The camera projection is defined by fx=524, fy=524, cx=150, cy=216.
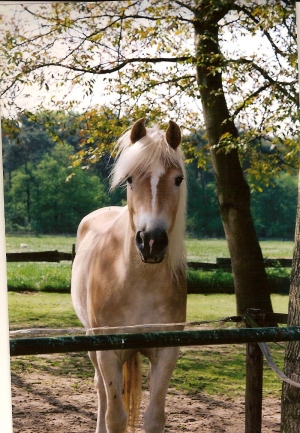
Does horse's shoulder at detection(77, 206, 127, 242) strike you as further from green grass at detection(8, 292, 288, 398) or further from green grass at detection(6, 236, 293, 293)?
green grass at detection(8, 292, 288, 398)

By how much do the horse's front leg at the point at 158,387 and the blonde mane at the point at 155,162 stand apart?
0.33 metres

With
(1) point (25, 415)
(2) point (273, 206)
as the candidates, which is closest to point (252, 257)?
(2) point (273, 206)

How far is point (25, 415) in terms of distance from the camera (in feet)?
7.50

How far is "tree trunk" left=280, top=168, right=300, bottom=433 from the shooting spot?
6.30 feet

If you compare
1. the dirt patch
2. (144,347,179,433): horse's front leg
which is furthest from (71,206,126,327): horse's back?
(144,347,179,433): horse's front leg

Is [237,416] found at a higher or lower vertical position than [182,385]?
lower

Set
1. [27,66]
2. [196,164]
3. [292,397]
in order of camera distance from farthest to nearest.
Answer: [196,164] → [27,66] → [292,397]

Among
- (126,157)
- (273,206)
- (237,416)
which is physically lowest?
(237,416)

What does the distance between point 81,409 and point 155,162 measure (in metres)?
1.23

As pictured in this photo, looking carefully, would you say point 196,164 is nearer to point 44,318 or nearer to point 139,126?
point 139,126

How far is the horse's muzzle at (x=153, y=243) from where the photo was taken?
1838 millimetres

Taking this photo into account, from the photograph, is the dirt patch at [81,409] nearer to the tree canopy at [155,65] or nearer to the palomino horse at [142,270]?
the palomino horse at [142,270]

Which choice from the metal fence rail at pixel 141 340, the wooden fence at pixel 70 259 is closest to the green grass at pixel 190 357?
the wooden fence at pixel 70 259

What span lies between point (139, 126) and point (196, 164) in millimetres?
605
